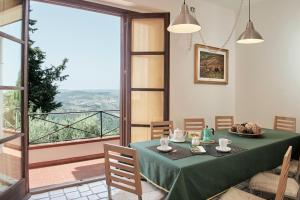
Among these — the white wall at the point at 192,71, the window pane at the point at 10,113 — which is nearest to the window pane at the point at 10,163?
the window pane at the point at 10,113

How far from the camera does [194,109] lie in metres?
4.06

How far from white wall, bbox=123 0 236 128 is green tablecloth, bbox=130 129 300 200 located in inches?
61.3

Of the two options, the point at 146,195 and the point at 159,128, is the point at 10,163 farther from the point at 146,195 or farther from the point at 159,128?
the point at 159,128

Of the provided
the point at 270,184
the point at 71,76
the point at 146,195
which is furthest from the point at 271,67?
the point at 71,76

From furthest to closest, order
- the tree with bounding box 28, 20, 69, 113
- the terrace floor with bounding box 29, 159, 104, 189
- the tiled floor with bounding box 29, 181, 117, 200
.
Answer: the tree with bounding box 28, 20, 69, 113 < the terrace floor with bounding box 29, 159, 104, 189 < the tiled floor with bounding box 29, 181, 117, 200

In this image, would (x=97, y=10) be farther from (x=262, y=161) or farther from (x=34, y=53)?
(x=262, y=161)

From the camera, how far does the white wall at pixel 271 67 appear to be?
3654mm

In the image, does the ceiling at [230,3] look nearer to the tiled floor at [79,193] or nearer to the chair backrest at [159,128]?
the chair backrest at [159,128]

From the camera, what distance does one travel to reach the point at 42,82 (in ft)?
16.9

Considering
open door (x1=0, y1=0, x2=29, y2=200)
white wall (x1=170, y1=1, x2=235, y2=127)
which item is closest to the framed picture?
white wall (x1=170, y1=1, x2=235, y2=127)

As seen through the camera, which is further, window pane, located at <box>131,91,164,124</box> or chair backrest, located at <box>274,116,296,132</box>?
window pane, located at <box>131,91,164,124</box>

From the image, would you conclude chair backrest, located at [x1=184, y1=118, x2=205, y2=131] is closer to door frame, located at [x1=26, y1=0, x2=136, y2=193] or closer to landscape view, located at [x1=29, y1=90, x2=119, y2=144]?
door frame, located at [x1=26, y1=0, x2=136, y2=193]

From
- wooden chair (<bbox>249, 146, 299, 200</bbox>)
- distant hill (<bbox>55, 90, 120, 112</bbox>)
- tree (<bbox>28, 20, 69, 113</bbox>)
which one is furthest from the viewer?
distant hill (<bbox>55, 90, 120, 112</bbox>)

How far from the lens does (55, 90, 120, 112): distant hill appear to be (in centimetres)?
549
